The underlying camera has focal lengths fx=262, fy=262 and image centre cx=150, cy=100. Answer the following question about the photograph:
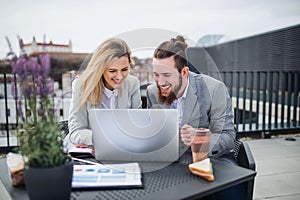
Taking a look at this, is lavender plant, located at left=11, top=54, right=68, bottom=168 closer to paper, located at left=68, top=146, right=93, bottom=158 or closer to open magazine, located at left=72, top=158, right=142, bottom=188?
open magazine, located at left=72, top=158, right=142, bottom=188

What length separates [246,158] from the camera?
1.35 meters

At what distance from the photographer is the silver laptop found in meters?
1.10

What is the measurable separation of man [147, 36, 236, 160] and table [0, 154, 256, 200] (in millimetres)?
338

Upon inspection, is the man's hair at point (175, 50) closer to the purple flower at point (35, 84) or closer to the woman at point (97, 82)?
the woman at point (97, 82)

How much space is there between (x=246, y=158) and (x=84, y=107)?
95 cm

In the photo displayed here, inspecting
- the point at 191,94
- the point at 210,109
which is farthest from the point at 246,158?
the point at 191,94

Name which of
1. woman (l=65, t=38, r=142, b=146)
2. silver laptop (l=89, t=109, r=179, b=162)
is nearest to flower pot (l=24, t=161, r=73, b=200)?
silver laptop (l=89, t=109, r=179, b=162)

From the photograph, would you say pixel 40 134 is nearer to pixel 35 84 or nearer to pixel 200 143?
pixel 35 84

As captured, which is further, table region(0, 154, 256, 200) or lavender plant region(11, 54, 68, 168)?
table region(0, 154, 256, 200)

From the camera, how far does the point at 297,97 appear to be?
5.08 m

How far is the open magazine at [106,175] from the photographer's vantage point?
3.17 ft

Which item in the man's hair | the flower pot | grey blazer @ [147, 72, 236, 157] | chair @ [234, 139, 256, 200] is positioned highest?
the man's hair

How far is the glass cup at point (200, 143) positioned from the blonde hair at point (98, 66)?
673 millimetres

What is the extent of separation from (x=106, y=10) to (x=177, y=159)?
9.27ft
